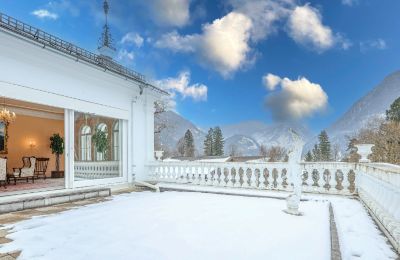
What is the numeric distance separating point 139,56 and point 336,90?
79692mm

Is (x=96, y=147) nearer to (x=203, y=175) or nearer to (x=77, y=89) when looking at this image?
(x=77, y=89)

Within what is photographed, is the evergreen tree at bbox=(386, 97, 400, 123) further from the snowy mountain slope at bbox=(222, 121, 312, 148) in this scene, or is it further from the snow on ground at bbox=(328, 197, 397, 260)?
the snow on ground at bbox=(328, 197, 397, 260)

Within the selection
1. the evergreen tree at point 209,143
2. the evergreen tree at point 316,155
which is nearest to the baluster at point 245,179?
the evergreen tree at point 316,155

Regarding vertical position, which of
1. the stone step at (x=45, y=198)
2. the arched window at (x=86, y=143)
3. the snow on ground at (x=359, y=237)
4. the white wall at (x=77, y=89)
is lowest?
the snow on ground at (x=359, y=237)

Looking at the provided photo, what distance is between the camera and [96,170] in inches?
317

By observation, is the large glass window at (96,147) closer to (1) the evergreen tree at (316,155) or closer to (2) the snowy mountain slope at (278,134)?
(2) the snowy mountain slope at (278,134)

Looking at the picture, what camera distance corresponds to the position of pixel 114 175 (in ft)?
28.5

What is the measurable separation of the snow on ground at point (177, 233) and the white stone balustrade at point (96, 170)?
6.99ft

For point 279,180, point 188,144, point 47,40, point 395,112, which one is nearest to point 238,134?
point 188,144

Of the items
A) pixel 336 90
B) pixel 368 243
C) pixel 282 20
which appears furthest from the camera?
pixel 336 90

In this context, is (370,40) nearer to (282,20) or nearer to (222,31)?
(282,20)

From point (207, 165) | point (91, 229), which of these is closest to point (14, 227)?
point (91, 229)

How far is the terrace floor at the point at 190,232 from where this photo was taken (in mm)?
2887

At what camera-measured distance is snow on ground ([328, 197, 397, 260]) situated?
2.84 metres
